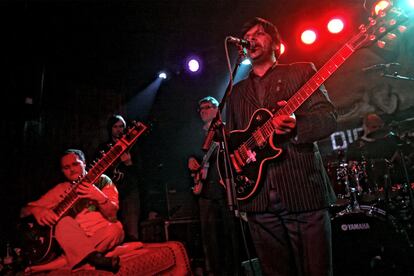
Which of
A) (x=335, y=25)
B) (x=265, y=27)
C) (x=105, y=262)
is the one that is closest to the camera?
(x=265, y=27)

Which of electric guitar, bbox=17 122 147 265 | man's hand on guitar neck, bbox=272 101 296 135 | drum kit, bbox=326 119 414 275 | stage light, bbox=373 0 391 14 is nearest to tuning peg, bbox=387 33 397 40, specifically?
stage light, bbox=373 0 391 14

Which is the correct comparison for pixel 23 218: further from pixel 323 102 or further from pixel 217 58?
pixel 217 58

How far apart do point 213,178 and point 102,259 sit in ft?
5.67

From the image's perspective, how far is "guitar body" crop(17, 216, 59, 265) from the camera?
3.63 metres

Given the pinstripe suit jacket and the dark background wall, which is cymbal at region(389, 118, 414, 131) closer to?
the dark background wall

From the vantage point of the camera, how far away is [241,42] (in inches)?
91.0

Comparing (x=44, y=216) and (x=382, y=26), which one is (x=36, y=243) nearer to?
(x=44, y=216)

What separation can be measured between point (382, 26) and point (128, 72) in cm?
644

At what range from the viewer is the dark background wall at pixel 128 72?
5.64 m

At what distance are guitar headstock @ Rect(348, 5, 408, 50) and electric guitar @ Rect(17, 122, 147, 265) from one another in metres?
2.92

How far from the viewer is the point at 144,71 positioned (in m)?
7.88

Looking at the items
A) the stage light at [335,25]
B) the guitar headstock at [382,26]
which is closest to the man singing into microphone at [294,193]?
the guitar headstock at [382,26]

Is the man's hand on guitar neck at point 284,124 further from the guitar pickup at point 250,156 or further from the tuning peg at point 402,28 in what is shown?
the tuning peg at point 402,28

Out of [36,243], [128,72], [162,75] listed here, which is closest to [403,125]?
[36,243]
